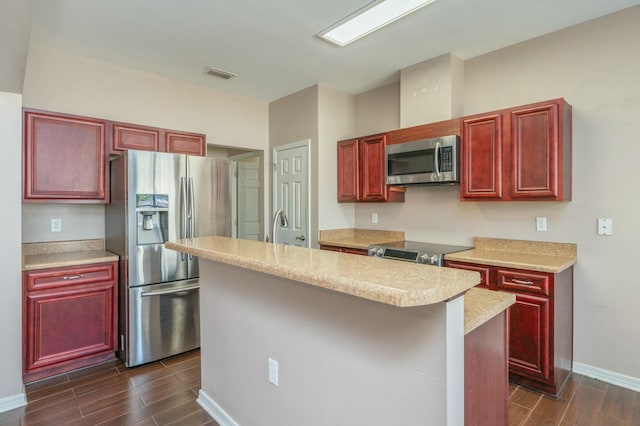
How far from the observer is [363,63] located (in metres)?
3.48

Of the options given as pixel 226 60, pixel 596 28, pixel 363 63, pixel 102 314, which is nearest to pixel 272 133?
pixel 226 60

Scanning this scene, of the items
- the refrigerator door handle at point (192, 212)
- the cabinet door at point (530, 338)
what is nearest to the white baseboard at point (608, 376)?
the cabinet door at point (530, 338)

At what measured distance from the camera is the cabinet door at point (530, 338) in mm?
2424

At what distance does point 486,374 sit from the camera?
4.39 feet

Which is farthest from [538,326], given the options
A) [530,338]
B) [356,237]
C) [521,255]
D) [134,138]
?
[134,138]

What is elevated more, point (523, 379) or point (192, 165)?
point (192, 165)

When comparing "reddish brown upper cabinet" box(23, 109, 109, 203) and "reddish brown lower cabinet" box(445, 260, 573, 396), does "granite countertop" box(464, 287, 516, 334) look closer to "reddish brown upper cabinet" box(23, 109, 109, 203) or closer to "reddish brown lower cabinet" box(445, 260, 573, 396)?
"reddish brown lower cabinet" box(445, 260, 573, 396)

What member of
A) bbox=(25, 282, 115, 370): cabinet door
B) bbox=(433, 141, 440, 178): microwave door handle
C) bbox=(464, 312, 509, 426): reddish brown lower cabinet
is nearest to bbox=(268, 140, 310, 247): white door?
bbox=(433, 141, 440, 178): microwave door handle

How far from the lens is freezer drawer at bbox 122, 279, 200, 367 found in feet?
9.65

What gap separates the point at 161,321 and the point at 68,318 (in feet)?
2.29

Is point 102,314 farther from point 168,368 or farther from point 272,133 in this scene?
point 272,133

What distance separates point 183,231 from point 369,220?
2.23 meters

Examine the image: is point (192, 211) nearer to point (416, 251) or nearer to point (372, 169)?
point (372, 169)

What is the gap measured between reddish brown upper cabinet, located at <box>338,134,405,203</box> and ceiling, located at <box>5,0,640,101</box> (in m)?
0.78
